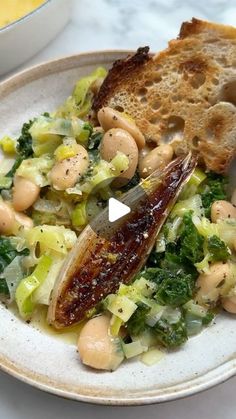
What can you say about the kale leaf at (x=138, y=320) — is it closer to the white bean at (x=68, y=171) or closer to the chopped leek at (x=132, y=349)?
the chopped leek at (x=132, y=349)

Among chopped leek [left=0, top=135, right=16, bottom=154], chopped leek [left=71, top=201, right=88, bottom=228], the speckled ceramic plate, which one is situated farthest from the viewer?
chopped leek [left=0, top=135, right=16, bottom=154]

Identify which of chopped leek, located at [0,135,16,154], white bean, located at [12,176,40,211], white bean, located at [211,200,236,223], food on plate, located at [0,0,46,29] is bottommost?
white bean, located at [12,176,40,211]

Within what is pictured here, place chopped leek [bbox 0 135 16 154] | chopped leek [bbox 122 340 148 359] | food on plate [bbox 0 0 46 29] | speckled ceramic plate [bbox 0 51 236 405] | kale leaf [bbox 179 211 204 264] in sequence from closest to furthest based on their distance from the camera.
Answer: speckled ceramic plate [bbox 0 51 236 405] < chopped leek [bbox 122 340 148 359] < kale leaf [bbox 179 211 204 264] < chopped leek [bbox 0 135 16 154] < food on plate [bbox 0 0 46 29]

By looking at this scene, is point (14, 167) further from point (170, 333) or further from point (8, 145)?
point (170, 333)

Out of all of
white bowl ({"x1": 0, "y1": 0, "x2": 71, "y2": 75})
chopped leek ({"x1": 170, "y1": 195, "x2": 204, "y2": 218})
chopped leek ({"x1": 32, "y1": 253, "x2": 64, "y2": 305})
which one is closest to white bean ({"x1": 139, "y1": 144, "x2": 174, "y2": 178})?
chopped leek ({"x1": 170, "y1": 195, "x2": 204, "y2": 218})

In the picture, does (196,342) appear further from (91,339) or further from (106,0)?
(106,0)

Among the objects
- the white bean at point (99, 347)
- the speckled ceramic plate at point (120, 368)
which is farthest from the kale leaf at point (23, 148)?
the white bean at point (99, 347)

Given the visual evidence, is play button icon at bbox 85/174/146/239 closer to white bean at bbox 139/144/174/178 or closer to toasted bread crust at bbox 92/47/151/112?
white bean at bbox 139/144/174/178
